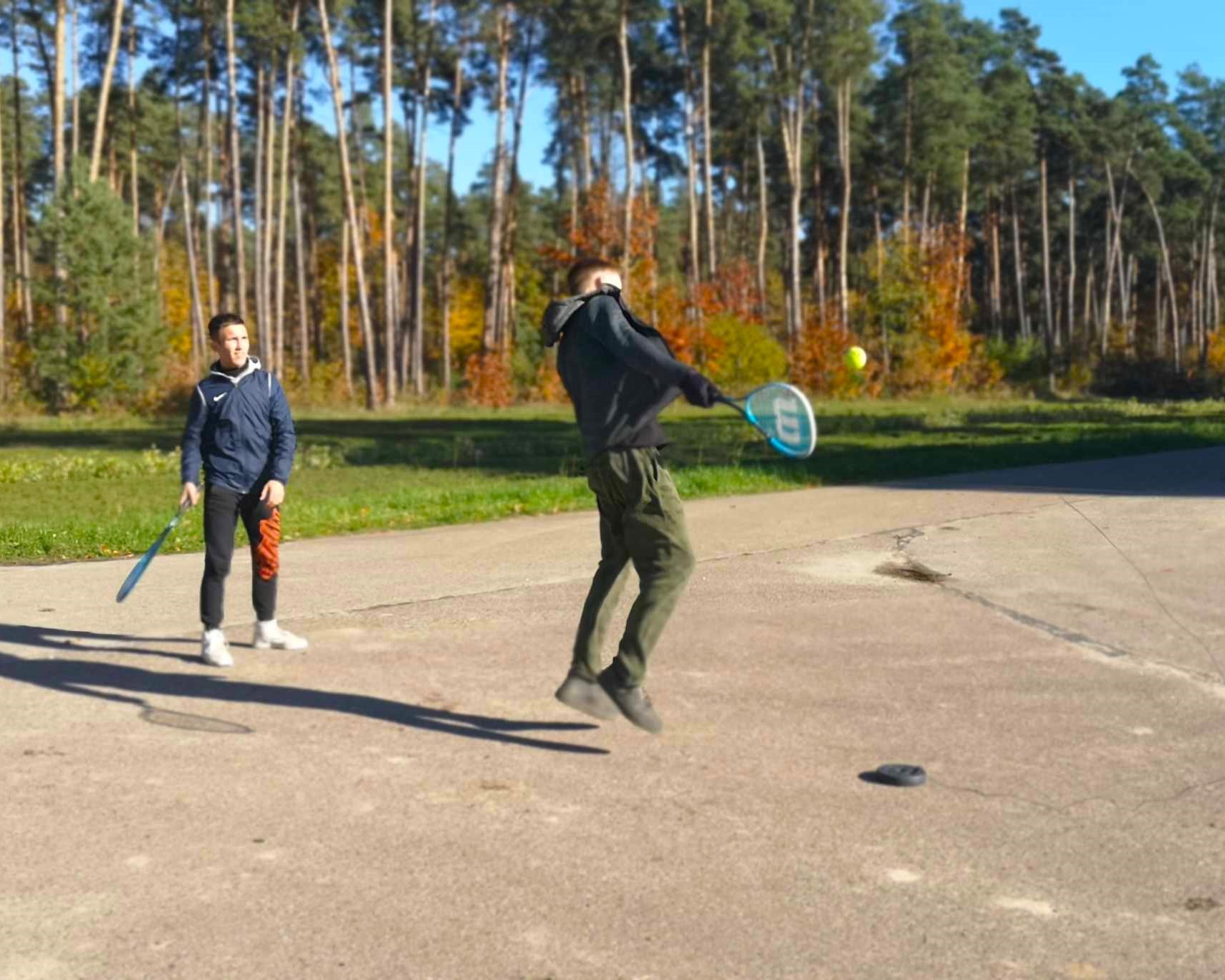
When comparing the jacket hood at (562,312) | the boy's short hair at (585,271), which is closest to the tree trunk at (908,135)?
the boy's short hair at (585,271)

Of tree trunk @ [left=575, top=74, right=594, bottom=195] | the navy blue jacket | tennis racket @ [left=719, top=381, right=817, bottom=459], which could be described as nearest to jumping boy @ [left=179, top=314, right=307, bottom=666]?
the navy blue jacket

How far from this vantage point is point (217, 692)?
7230 mm

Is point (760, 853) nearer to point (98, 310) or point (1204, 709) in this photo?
point (1204, 709)

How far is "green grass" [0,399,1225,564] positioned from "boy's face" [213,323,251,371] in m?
4.86

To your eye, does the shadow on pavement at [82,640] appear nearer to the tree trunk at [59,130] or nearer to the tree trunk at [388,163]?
the tree trunk at [59,130]

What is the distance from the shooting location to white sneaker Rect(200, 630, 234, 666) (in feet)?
25.5

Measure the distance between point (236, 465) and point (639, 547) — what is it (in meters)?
2.69

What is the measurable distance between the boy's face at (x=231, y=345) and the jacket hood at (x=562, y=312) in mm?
2287

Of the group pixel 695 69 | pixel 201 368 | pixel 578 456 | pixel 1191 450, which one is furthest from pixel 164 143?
pixel 1191 450

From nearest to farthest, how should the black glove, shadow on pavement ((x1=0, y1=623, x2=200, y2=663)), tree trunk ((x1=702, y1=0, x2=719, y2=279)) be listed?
the black glove < shadow on pavement ((x1=0, y1=623, x2=200, y2=663)) < tree trunk ((x1=702, y1=0, x2=719, y2=279))

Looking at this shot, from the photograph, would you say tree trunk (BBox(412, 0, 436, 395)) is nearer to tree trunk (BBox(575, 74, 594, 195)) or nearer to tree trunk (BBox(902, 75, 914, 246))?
tree trunk (BBox(575, 74, 594, 195))

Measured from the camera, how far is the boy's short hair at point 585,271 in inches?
260

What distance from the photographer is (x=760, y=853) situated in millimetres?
5023

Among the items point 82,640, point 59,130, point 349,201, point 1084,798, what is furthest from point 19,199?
point 1084,798
